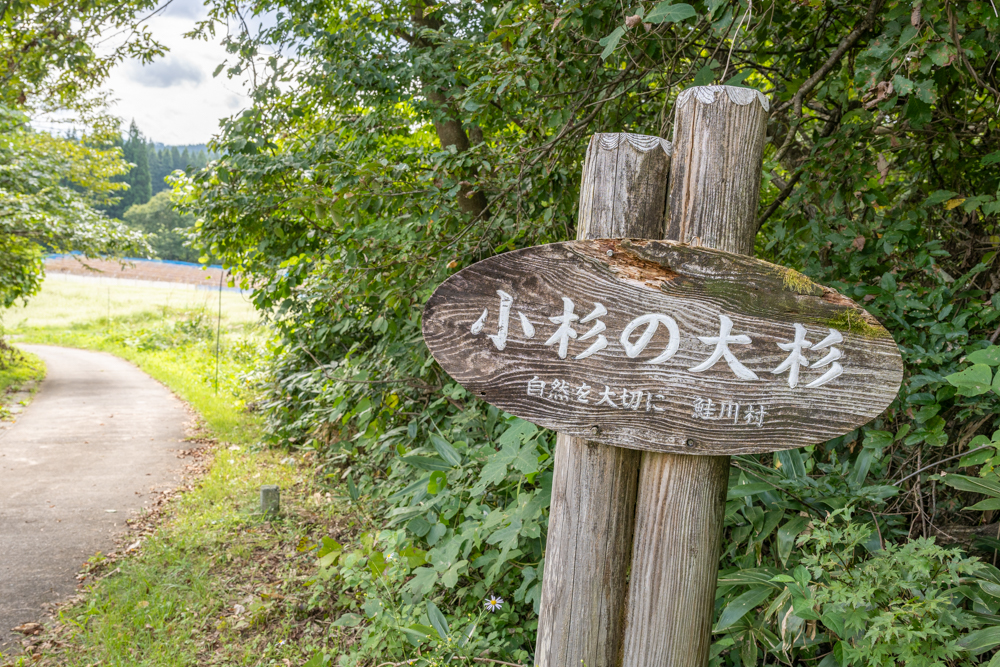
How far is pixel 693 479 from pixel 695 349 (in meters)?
0.33

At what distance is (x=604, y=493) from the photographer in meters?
1.54

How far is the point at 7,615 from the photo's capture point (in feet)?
10.8

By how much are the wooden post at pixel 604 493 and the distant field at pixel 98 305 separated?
1713 centimetres

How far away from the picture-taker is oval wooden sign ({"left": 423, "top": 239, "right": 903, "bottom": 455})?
→ 4.52ft

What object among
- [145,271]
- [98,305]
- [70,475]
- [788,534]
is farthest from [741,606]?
[145,271]

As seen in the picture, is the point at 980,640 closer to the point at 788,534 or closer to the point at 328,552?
the point at 788,534

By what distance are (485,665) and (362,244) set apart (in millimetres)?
2093

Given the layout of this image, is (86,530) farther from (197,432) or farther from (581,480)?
(581,480)

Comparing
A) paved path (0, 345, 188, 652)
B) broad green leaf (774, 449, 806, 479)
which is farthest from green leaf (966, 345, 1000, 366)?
paved path (0, 345, 188, 652)

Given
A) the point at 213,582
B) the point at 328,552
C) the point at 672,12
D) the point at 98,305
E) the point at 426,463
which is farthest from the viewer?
the point at 98,305

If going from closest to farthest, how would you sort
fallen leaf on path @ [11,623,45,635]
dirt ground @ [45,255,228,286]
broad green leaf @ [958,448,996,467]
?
1. broad green leaf @ [958,448,996,467]
2. fallen leaf on path @ [11,623,45,635]
3. dirt ground @ [45,255,228,286]

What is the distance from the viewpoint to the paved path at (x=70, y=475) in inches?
147

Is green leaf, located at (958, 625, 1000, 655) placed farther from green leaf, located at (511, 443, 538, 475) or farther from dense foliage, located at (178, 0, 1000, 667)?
green leaf, located at (511, 443, 538, 475)

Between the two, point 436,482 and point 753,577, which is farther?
point 436,482
